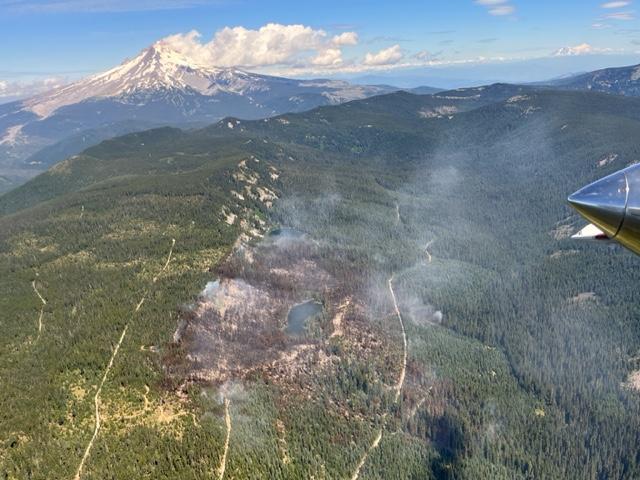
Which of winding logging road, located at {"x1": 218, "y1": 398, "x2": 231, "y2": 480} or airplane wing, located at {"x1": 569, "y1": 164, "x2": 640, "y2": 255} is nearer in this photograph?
airplane wing, located at {"x1": 569, "y1": 164, "x2": 640, "y2": 255}

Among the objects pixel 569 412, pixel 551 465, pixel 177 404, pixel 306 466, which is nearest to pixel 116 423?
pixel 177 404

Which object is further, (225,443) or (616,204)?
(225,443)

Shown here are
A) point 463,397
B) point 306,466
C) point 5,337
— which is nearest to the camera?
point 306,466

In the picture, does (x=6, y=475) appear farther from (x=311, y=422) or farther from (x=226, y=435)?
(x=311, y=422)

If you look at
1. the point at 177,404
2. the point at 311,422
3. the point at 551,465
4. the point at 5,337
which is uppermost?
the point at 5,337

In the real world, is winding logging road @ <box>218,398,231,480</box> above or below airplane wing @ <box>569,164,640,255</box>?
below

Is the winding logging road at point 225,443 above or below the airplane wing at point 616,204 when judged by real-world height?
below

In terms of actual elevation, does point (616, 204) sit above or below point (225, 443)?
above

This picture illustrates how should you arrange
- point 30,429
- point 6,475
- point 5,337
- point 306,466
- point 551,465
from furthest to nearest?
1. point 5,337
2. point 551,465
3. point 306,466
4. point 30,429
5. point 6,475

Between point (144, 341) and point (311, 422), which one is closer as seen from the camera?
point (311, 422)

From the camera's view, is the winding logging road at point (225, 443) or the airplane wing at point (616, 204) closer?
the airplane wing at point (616, 204)

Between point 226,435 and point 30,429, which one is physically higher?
point 30,429
